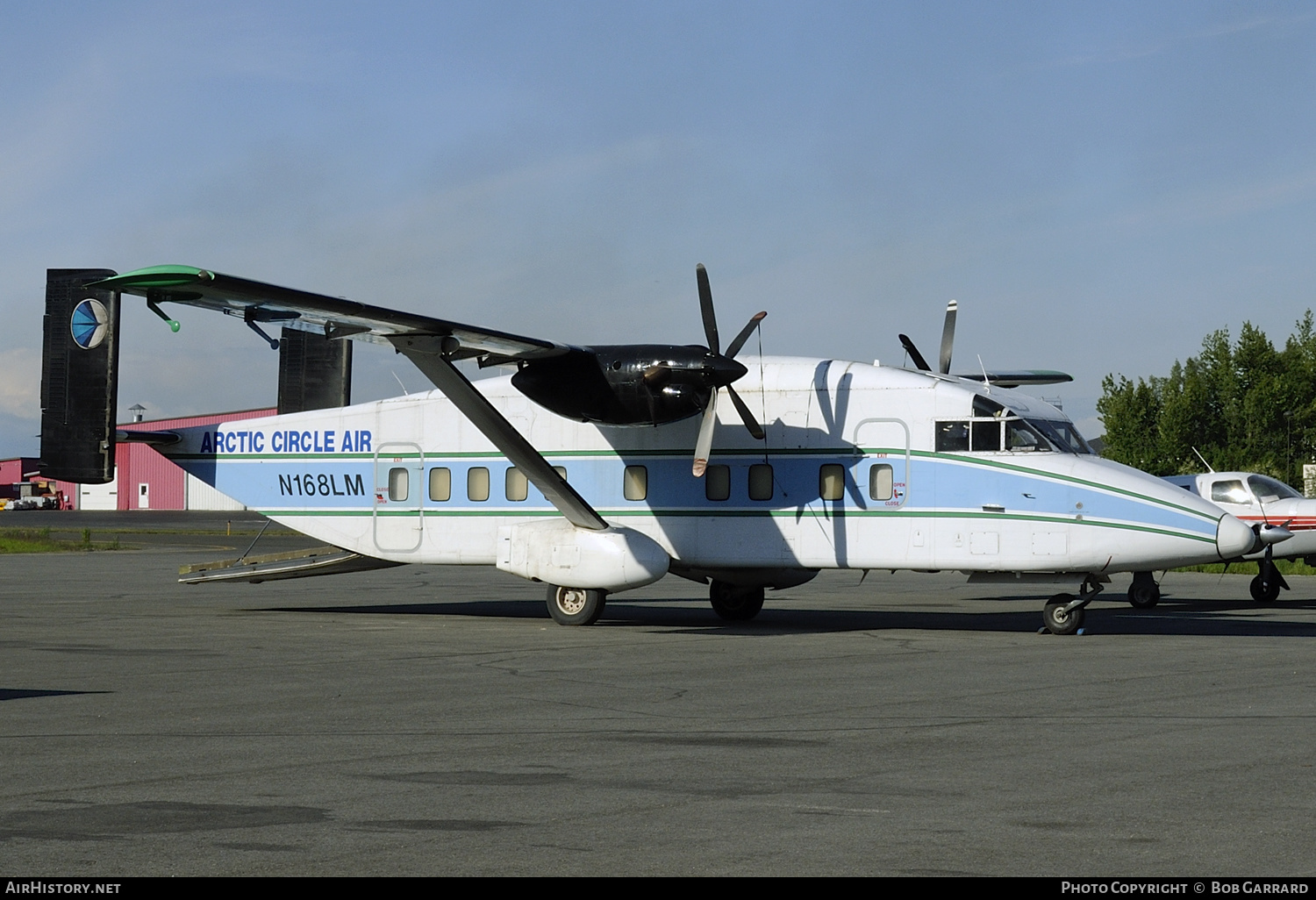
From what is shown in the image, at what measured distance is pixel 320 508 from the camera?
22406 millimetres

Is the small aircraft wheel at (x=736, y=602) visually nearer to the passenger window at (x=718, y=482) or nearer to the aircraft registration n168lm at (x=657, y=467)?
the aircraft registration n168lm at (x=657, y=467)

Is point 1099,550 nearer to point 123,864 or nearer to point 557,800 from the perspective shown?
point 557,800

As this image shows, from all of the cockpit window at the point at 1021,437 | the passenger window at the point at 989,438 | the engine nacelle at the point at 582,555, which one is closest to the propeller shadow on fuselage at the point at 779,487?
the engine nacelle at the point at 582,555

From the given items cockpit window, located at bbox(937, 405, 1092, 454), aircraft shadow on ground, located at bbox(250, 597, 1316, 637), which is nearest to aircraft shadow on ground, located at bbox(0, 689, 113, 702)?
aircraft shadow on ground, located at bbox(250, 597, 1316, 637)

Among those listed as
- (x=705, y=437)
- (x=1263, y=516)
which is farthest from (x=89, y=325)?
(x=1263, y=516)

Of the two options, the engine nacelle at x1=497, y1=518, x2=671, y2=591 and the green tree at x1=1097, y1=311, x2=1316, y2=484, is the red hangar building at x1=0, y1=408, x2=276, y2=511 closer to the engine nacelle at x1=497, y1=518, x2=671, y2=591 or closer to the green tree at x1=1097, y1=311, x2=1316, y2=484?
the green tree at x1=1097, y1=311, x2=1316, y2=484

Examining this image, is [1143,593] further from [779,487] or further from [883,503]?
[779,487]

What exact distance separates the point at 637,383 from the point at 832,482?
10.3ft

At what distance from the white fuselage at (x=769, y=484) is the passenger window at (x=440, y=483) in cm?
3

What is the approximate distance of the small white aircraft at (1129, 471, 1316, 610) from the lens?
24.7m

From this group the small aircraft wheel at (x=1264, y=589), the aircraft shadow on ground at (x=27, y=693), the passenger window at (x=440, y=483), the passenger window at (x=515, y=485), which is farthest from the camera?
the small aircraft wheel at (x=1264, y=589)

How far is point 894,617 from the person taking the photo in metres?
22.2

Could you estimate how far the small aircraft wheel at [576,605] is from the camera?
19953mm

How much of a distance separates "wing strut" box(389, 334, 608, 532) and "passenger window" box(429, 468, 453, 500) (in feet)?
6.74
